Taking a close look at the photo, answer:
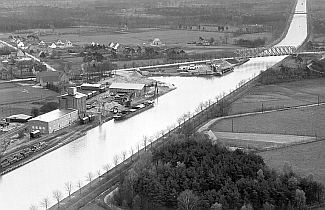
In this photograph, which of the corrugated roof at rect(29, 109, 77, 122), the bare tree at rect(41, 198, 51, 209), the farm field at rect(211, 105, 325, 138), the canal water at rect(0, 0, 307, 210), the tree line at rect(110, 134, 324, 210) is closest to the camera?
the tree line at rect(110, 134, 324, 210)

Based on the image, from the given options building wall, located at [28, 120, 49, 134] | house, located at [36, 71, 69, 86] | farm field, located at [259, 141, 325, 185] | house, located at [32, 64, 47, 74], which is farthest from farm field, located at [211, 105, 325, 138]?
house, located at [32, 64, 47, 74]

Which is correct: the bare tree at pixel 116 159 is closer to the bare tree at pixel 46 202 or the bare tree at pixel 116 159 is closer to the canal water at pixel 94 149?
the canal water at pixel 94 149

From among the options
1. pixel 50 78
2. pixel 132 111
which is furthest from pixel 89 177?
pixel 50 78

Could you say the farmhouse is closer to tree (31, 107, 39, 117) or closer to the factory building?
the factory building

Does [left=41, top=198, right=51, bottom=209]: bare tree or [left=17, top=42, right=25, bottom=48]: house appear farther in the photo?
[left=17, top=42, right=25, bottom=48]: house

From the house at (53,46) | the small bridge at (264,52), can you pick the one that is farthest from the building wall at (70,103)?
the house at (53,46)
